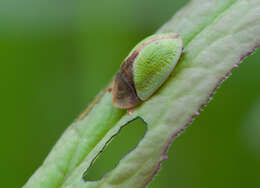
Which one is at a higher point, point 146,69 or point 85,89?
point 146,69

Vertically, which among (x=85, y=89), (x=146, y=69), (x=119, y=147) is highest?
(x=146, y=69)

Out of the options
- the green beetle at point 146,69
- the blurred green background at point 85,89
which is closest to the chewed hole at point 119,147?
the blurred green background at point 85,89

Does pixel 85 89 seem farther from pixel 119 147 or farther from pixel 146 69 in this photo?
pixel 146 69

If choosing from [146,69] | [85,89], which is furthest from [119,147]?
[146,69]

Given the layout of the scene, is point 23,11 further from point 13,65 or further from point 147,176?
point 147,176

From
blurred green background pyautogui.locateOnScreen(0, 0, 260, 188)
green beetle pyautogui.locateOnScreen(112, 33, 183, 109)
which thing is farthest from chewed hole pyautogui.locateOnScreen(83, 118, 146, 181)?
green beetle pyautogui.locateOnScreen(112, 33, 183, 109)

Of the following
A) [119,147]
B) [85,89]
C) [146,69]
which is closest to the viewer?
[146,69]

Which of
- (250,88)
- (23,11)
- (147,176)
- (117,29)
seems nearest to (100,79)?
(117,29)

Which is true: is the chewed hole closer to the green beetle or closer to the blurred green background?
the blurred green background
